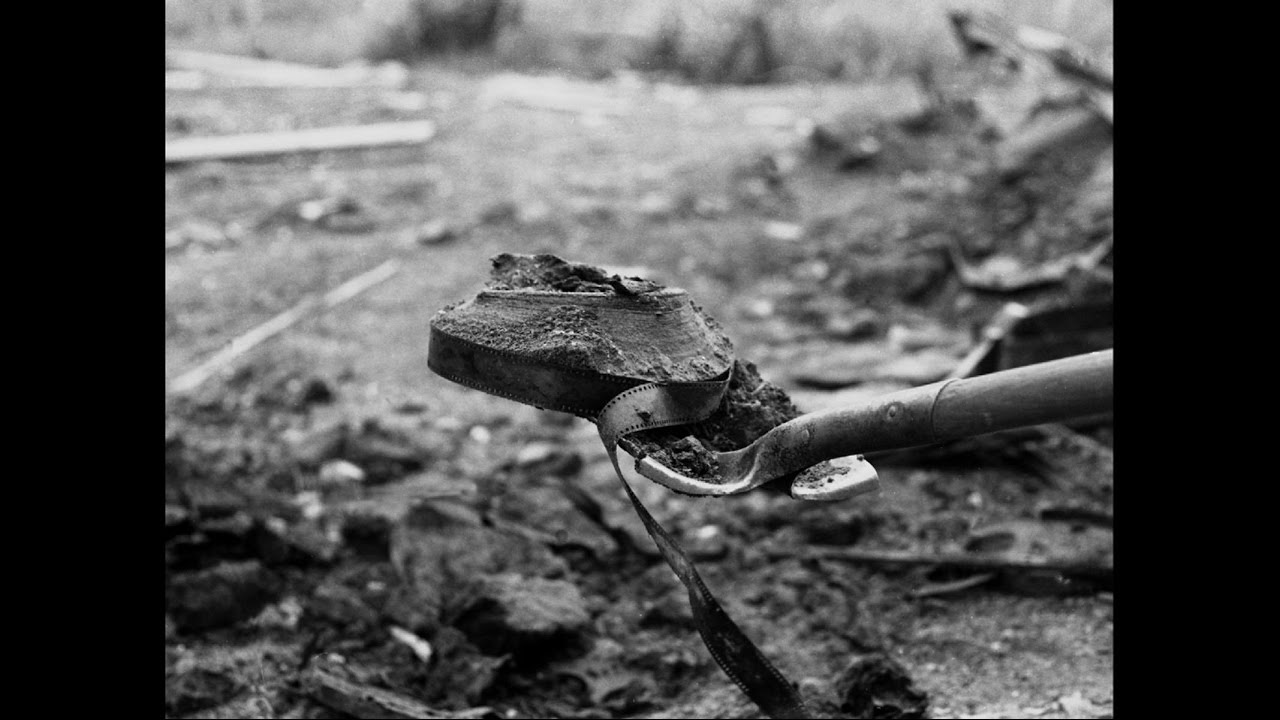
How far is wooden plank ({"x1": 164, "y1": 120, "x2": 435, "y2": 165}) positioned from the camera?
28.9 feet

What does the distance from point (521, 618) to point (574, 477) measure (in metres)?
1.30

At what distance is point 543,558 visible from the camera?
3.76 meters

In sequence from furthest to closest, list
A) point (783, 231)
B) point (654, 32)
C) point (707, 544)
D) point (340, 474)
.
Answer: point (654, 32), point (783, 231), point (340, 474), point (707, 544)

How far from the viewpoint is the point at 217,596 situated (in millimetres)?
3430

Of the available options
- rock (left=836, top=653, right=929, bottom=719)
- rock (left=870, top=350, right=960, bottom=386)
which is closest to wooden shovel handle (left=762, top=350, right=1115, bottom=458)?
rock (left=836, top=653, right=929, bottom=719)

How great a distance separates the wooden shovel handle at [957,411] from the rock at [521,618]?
129cm

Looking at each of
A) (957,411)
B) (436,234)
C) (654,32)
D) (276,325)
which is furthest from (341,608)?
(654,32)

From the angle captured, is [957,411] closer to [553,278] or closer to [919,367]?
[553,278]

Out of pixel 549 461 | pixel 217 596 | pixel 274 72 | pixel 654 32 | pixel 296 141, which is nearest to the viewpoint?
pixel 217 596

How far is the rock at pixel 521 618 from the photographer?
3221 millimetres

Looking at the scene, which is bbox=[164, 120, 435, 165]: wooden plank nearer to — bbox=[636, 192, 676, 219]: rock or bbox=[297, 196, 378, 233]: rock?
bbox=[297, 196, 378, 233]: rock

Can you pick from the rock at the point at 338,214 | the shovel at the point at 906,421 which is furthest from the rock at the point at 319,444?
the rock at the point at 338,214

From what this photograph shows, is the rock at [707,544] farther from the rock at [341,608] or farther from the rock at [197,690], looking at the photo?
the rock at [197,690]
